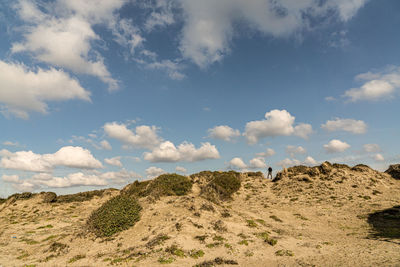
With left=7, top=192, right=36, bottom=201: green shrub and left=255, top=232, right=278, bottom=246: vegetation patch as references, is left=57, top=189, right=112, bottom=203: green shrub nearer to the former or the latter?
left=7, top=192, right=36, bottom=201: green shrub

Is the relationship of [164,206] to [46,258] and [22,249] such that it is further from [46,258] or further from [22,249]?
[22,249]

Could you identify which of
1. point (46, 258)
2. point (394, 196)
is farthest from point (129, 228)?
point (394, 196)

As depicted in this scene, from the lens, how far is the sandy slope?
1287cm

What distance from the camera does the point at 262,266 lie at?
11.9m

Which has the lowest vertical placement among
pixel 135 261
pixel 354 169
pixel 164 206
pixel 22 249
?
pixel 22 249

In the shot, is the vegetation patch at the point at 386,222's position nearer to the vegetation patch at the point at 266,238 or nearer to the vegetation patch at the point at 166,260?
the vegetation patch at the point at 266,238

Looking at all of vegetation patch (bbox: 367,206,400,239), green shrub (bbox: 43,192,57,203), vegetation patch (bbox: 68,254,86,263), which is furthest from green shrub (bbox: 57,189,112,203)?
vegetation patch (bbox: 367,206,400,239)

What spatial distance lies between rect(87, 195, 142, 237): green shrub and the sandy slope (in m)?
0.64

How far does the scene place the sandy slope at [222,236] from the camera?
1287 cm

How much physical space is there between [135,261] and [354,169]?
155 feet

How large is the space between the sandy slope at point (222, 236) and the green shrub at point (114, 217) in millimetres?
642

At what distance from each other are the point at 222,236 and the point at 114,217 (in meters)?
9.51

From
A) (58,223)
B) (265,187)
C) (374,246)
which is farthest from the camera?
(265,187)

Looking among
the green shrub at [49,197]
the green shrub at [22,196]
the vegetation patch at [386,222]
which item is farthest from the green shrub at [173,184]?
the green shrub at [22,196]
